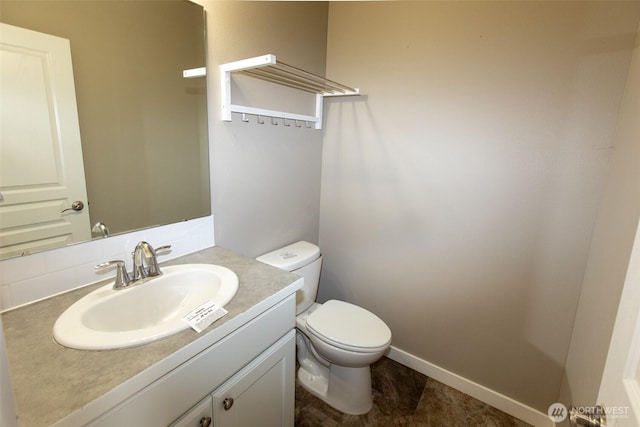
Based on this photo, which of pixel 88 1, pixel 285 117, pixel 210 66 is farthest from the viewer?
pixel 285 117

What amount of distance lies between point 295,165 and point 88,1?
1.13 metres

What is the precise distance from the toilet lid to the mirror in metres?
0.80

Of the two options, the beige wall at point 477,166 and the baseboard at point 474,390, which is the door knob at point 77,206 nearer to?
the beige wall at point 477,166

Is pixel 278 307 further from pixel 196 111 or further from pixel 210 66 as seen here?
pixel 210 66

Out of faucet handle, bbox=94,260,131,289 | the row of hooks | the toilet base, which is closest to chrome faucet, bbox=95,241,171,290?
faucet handle, bbox=94,260,131,289

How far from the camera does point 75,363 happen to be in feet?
2.35

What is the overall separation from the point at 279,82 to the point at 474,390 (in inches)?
79.2

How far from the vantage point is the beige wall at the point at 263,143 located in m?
1.40

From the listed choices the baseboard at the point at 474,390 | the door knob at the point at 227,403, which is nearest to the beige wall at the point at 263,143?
the door knob at the point at 227,403

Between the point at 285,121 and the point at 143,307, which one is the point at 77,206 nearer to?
the point at 143,307

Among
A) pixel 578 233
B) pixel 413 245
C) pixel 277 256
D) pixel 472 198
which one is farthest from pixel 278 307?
pixel 578 233

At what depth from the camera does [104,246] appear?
3.63 feet

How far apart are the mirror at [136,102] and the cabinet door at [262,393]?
67 centimetres

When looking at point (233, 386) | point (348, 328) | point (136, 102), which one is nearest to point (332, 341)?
point (348, 328)
